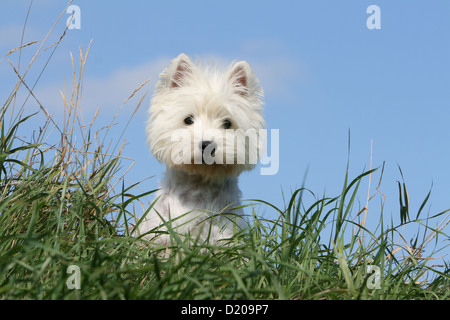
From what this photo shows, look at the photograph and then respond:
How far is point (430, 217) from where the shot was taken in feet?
14.6

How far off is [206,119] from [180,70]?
721 millimetres

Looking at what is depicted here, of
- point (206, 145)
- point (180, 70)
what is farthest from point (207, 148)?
point (180, 70)

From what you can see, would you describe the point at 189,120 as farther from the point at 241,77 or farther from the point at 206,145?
the point at 241,77

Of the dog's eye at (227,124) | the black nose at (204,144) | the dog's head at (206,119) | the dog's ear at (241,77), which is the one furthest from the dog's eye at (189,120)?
the dog's ear at (241,77)

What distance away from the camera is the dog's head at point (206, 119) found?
5.04 metres

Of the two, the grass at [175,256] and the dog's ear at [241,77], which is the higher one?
the dog's ear at [241,77]

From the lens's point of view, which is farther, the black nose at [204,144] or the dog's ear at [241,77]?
the dog's ear at [241,77]

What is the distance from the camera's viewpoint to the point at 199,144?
501 centimetres

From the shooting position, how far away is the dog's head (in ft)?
16.6

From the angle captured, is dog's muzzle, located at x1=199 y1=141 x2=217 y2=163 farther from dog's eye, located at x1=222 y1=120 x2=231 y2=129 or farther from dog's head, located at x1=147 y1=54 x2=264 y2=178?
dog's eye, located at x1=222 y1=120 x2=231 y2=129

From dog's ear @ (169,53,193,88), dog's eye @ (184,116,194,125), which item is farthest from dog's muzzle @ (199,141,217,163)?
dog's ear @ (169,53,193,88)

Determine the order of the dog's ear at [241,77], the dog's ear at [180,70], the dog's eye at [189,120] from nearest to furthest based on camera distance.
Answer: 1. the dog's eye at [189,120]
2. the dog's ear at [180,70]
3. the dog's ear at [241,77]

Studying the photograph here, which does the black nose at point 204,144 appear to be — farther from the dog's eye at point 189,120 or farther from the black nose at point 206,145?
the dog's eye at point 189,120
